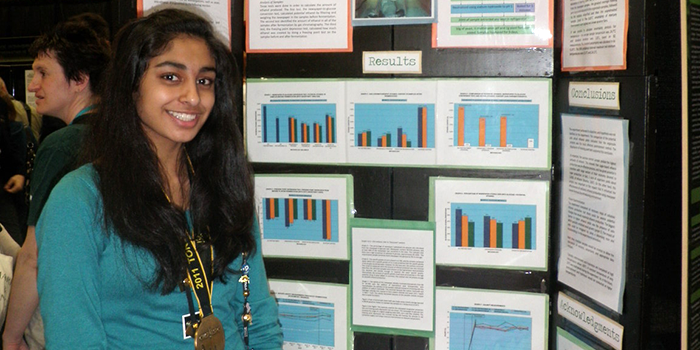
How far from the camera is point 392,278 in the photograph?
2.20m

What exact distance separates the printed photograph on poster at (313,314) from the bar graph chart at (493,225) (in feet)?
1.40

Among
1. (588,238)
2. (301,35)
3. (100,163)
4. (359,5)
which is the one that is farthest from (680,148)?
(100,163)

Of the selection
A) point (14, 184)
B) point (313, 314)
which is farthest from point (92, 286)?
point (14, 184)

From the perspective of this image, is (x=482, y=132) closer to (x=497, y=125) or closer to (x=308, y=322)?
(x=497, y=125)

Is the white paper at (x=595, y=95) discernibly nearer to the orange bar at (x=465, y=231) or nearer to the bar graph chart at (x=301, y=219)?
the orange bar at (x=465, y=231)

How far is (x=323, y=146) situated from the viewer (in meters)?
2.20

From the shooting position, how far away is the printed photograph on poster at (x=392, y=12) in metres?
2.06

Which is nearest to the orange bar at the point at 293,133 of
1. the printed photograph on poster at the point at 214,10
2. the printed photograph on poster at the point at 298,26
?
the printed photograph on poster at the point at 298,26

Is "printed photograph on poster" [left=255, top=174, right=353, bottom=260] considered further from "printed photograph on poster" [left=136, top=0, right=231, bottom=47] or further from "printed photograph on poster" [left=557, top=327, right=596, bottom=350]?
"printed photograph on poster" [left=557, top=327, right=596, bottom=350]

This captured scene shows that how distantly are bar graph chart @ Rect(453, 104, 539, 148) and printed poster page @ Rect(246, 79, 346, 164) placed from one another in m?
0.38

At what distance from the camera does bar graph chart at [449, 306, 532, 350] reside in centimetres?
212

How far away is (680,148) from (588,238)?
37cm

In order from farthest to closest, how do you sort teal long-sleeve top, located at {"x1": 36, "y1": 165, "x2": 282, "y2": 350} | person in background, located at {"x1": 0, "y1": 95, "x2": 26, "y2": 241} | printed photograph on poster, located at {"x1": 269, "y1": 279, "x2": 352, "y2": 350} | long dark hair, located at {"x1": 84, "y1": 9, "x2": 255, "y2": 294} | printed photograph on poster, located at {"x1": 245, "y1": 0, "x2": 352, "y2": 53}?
person in background, located at {"x1": 0, "y1": 95, "x2": 26, "y2": 241} < printed photograph on poster, located at {"x1": 269, "y1": 279, "x2": 352, "y2": 350} < printed photograph on poster, located at {"x1": 245, "y1": 0, "x2": 352, "y2": 53} < long dark hair, located at {"x1": 84, "y1": 9, "x2": 255, "y2": 294} < teal long-sleeve top, located at {"x1": 36, "y1": 165, "x2": 282, "y2": 350}

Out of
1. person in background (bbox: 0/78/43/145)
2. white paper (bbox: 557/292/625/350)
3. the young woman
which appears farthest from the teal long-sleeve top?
person in background (bbox: 0/78/43/145)
